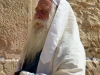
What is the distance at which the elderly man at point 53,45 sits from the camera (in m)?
2.31

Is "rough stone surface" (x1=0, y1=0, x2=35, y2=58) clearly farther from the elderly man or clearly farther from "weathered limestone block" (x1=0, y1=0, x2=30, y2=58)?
the elderly man

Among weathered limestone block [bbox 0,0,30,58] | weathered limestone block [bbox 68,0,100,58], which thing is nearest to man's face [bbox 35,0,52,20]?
weathered limestone block [bbox 0,0,30,58]

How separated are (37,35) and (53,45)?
0.72 feet

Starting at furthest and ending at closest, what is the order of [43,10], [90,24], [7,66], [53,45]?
[90,24] < [7,66] < [43,10] < [53,45]

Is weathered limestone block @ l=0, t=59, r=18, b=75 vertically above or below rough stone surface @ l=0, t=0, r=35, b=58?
below

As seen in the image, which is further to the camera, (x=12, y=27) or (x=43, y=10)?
(x=12, y=27)

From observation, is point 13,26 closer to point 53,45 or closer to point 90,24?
point 90,24

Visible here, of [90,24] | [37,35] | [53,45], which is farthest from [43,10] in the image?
[90,24]

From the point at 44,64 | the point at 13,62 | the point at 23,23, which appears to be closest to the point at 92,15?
the point at 23,23

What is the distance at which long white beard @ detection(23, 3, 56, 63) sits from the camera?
2488 millimetres

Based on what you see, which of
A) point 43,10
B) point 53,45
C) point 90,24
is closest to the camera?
point 53,45

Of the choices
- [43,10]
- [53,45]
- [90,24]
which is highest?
[43,10]

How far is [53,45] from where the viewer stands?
7.75ft

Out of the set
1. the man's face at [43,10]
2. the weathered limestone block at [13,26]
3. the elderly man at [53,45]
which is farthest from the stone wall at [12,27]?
the man's face at [43,10]
